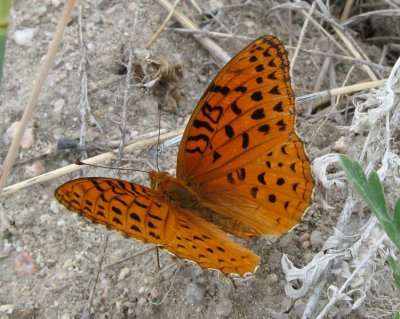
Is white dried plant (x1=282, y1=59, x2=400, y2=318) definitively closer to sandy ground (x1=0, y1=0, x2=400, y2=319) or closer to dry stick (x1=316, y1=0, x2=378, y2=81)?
sandy ground (x1=0, y1=0, x2=400, y2=319)

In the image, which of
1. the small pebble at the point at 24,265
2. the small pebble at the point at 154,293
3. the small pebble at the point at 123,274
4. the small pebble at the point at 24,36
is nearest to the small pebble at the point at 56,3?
the small pebble at the point at 24,36

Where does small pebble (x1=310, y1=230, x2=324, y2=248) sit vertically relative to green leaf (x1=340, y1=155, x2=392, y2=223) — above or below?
below

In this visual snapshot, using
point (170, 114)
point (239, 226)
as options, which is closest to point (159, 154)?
point (170, 114)

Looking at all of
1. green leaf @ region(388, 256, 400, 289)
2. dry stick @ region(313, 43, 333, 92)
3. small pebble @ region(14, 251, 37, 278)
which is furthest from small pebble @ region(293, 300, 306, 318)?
dry stick @ region(313, 43, 333, 92)

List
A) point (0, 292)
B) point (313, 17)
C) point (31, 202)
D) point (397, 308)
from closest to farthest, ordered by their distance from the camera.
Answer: point (397, 308) < point (0, 292) < point (31, 202) < point (313, 17)

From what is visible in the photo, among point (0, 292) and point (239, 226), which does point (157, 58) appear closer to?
point (239, 226)

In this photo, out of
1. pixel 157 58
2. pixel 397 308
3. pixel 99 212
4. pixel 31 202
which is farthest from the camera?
pixel 157 58
